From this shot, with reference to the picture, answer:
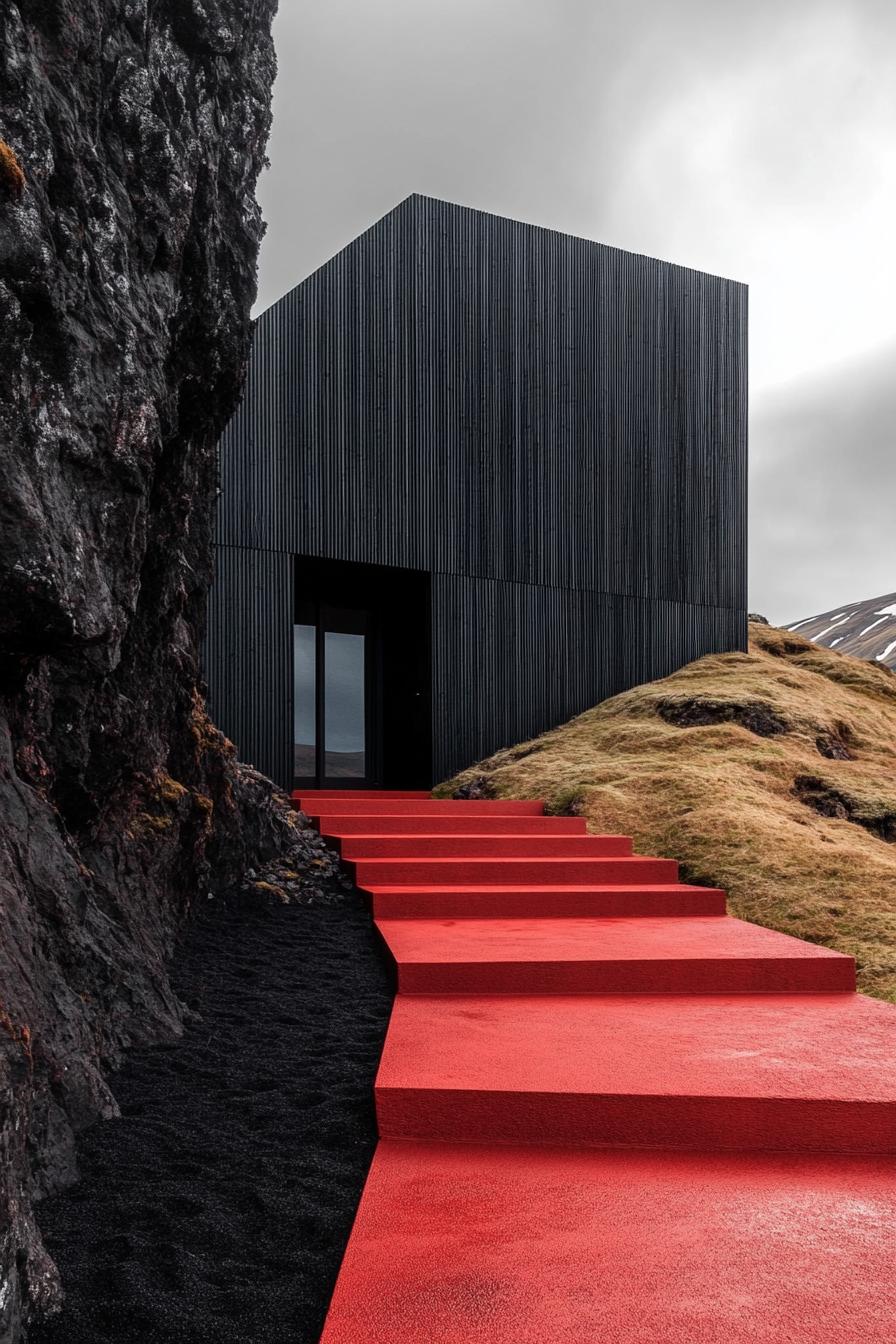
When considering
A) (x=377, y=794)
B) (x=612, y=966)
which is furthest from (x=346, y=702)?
(x=612, y=966)

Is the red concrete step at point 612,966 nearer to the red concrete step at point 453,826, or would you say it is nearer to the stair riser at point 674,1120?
the stair riser at point 674,1120

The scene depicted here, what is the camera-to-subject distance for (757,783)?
7332mm

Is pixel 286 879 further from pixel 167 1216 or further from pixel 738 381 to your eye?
pixel 738 381

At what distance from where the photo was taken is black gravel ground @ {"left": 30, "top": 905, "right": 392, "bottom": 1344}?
1.58m

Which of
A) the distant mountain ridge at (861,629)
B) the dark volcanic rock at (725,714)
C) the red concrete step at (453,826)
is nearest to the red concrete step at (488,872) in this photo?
the red concrete step at (453,826)

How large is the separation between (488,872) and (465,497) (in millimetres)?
5441

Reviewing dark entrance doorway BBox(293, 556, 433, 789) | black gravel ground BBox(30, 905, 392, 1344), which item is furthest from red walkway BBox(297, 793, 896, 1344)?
dark entrance doorway BBox(293, 556, 433, 789)

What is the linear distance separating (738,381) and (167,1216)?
12571 millimetres

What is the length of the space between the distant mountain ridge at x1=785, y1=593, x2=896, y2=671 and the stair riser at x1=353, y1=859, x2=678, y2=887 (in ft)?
142

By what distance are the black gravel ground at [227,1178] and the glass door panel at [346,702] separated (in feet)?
22.9

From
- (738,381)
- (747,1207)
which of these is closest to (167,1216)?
(747,1207)

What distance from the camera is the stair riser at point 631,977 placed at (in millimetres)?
3551

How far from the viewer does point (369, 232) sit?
9.30m

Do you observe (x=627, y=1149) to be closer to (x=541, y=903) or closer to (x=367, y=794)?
(x=541, y=903)
